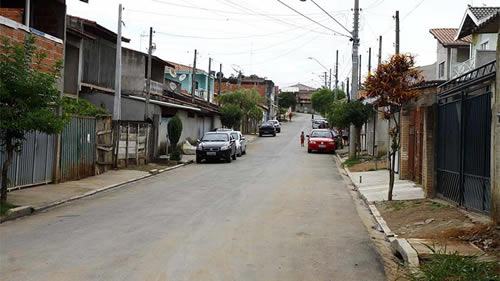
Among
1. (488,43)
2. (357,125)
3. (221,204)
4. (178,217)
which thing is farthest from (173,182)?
Result: (488,43)

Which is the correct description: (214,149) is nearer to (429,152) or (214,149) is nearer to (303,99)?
(429,152)

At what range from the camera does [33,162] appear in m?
16.5

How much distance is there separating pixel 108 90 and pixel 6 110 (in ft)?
68.0

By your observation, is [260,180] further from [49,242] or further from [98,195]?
[49,242]

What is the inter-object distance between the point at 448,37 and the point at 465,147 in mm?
28757

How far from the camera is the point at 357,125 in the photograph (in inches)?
1329

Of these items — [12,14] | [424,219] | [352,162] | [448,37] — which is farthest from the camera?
[448,37]

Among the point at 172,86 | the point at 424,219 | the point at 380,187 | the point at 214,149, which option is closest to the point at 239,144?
the point at 214,149

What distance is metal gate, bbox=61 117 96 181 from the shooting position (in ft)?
61.1

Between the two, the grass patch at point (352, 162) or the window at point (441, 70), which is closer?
the grass patch at point (352, 162)

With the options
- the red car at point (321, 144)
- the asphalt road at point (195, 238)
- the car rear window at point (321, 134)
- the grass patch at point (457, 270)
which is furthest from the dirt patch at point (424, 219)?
the car rear window at point (321, 134)

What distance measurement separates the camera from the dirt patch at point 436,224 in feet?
29.5

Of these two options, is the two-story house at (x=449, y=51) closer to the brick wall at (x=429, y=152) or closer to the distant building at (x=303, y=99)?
the brick wall at (x=429, y=152)

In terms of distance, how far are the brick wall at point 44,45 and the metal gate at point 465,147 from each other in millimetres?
10231
